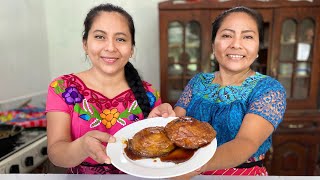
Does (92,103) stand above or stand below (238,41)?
below

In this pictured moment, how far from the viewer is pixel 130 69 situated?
138 centimetres

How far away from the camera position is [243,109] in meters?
1.13

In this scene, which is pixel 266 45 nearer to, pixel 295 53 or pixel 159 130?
pixel 295 53

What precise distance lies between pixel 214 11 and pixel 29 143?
1916 mm

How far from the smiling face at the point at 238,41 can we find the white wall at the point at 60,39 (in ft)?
5.49

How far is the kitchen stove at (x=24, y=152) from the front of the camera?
1588 mm

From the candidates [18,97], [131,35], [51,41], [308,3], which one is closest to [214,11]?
[308,3]

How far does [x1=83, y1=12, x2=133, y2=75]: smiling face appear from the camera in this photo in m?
1.14

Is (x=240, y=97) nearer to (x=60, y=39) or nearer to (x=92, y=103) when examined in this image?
(x=92, y=103)

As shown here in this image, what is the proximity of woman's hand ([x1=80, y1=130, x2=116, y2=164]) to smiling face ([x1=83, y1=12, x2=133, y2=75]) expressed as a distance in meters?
0.43

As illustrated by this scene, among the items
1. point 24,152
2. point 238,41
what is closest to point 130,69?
point 238,41

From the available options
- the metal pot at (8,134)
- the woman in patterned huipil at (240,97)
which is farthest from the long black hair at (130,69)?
the metal pot at (8,134)

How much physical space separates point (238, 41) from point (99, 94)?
65cm

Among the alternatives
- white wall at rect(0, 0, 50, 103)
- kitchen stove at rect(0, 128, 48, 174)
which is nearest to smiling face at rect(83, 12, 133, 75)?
kitchen stove at rect(0, 128, 48, 174)
